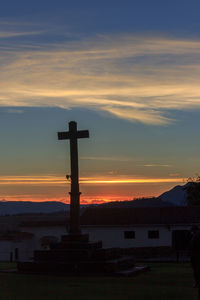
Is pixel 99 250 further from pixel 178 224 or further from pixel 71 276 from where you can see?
pixel 178 224

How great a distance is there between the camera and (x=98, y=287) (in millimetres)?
19141

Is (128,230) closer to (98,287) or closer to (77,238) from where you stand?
(77,238)

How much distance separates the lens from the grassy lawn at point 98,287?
55.4 feet

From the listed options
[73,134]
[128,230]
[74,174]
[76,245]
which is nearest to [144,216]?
[128,230]

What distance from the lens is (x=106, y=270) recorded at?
938 inches

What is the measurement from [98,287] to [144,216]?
3314cm

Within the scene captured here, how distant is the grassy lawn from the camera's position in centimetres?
1689

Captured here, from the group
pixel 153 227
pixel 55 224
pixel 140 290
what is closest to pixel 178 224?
pixel 153 227

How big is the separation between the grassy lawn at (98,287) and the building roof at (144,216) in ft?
88.0

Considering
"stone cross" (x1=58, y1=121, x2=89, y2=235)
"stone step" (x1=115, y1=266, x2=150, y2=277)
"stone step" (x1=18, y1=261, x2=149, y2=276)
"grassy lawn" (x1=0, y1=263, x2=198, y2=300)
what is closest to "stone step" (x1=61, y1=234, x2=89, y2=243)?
"stone cross" (x1=58, y1=121, x2=89, y2=235)

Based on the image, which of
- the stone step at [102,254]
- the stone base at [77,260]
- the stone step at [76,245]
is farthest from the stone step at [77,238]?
the stone step at [102,254]

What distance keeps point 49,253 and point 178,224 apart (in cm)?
2662

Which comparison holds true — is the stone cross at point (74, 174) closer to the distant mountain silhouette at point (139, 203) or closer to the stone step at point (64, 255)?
the stone step at point (64, 255)

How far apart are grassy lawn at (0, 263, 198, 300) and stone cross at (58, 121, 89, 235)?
365 centimetres
